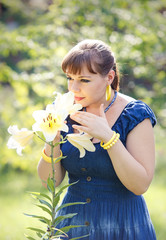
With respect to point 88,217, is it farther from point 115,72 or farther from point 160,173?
point 160,173

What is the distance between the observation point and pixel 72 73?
5.63ft

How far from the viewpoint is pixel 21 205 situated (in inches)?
172

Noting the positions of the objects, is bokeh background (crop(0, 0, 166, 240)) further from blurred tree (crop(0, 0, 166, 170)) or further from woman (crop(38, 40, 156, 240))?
woman (crop(38, 40, 156, 240))

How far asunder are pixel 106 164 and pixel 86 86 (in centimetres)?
38

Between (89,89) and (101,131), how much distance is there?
1.00ft

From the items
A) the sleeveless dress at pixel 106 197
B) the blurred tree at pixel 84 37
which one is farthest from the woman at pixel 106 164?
the blurred tree at pixel 84 37

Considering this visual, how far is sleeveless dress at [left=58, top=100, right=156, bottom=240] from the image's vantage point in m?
1.75

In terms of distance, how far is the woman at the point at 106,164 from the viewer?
1.70m

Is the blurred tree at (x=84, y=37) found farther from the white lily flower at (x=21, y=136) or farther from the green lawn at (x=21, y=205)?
the white lily flower at (x=21, y=136)

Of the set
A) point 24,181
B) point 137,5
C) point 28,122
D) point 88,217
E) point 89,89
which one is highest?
point 137,5

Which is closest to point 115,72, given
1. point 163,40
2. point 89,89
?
point 89,89

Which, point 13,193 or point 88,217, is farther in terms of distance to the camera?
point 13,193

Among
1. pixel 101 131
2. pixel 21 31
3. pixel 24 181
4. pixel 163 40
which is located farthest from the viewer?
pixel 24 181

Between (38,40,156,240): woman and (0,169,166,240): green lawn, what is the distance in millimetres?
1980
